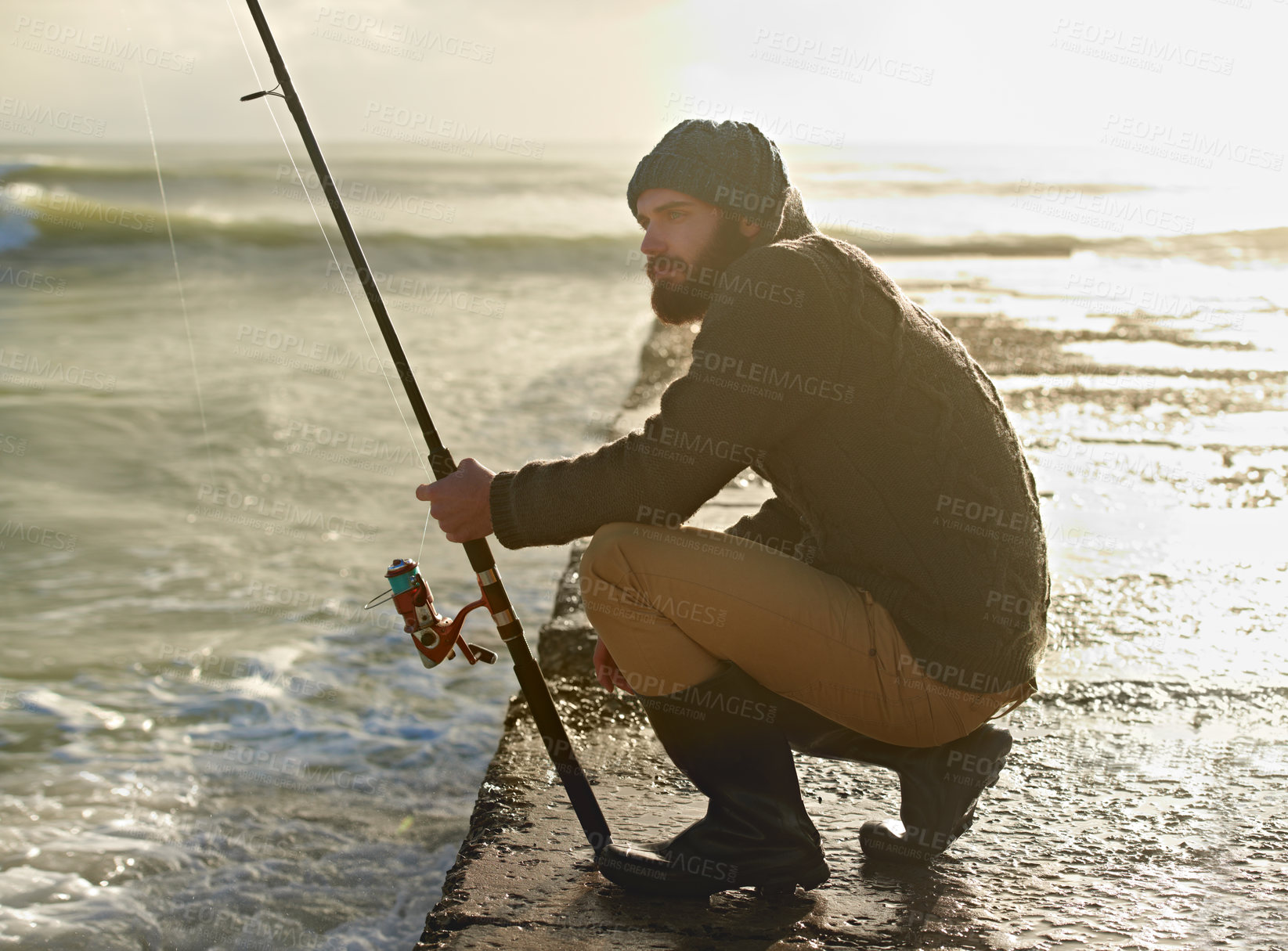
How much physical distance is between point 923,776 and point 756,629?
454 mm

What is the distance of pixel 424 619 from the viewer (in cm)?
226

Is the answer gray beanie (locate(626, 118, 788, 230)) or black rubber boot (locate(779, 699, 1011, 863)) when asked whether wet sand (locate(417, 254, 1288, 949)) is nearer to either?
black rubber boot (locate(779, 699, 1011, 863))

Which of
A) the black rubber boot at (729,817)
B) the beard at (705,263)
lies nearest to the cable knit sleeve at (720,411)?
the beard at (705,263)

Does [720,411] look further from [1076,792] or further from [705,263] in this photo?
[1076,792]

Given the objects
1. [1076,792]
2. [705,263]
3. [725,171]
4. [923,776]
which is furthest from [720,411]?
[1076,792]

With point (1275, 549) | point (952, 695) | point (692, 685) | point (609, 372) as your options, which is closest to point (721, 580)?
point (692, 685)

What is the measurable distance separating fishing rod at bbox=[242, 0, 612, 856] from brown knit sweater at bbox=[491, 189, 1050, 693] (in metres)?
0.20

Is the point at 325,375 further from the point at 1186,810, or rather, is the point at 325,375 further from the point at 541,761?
the point at 1186,810

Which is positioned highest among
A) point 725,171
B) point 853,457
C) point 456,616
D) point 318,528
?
point 725,171

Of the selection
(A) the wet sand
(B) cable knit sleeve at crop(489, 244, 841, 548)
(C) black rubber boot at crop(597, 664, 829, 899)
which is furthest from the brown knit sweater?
(A) the wet sand

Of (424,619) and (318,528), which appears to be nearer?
(424,619)

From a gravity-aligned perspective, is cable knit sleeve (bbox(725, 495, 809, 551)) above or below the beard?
below

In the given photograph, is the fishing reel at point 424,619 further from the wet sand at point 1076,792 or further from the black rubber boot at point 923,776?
the black rubber boot at point 923,776

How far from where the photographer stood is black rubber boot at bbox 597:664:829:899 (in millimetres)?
2139
